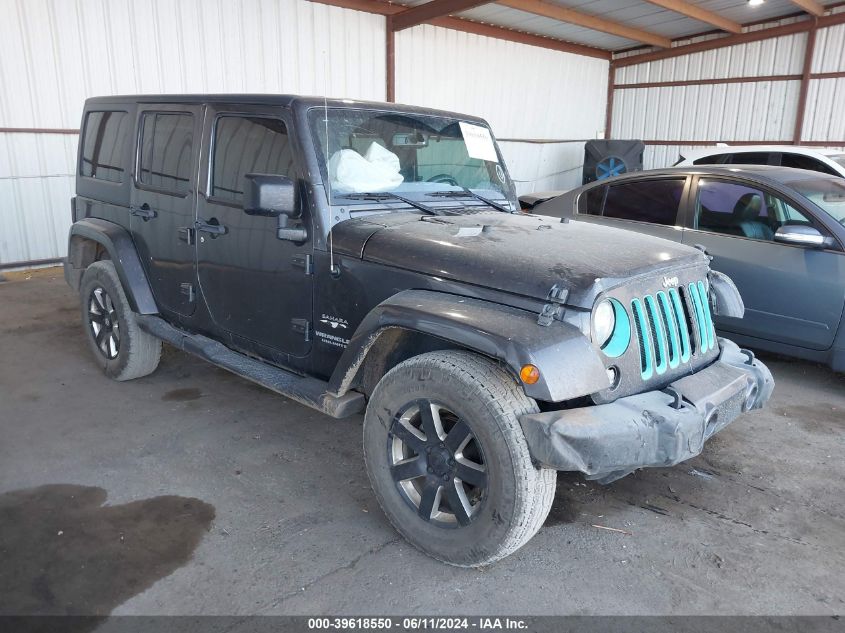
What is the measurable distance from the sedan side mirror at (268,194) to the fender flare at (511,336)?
71 centimetres

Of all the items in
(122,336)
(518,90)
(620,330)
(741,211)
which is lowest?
(122,336)

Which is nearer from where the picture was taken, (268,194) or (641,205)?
(268,194)

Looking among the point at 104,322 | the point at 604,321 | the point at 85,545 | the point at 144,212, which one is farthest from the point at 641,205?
the point at 85,545

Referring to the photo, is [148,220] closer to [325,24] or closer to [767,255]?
[767,255]

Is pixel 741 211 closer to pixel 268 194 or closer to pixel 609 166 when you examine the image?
pixel 268 194

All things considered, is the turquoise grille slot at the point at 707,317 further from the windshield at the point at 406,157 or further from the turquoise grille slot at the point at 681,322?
the windshield at the point at 406,157

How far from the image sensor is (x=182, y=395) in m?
4.43

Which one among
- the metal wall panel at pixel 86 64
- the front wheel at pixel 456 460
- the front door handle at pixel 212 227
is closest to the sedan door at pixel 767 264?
the front wheel at pixel 456 460

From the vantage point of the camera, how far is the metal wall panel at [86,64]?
327 inches

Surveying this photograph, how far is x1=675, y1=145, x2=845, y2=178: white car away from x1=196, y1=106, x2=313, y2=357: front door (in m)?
6.28

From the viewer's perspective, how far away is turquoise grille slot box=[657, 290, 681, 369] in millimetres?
2751

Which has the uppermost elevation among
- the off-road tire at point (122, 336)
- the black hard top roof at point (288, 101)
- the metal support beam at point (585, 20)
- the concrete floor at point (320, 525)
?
the metal support beam at point (585, 20)

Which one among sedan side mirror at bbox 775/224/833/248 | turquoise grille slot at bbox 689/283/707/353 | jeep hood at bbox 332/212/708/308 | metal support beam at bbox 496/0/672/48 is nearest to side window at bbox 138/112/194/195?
jeep hood at bbox 332/212/708/308

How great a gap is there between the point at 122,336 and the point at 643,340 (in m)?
3.46
